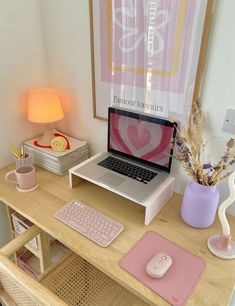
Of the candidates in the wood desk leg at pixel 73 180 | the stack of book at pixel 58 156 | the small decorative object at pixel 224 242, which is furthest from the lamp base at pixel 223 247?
the stack of book at pixel 58 156

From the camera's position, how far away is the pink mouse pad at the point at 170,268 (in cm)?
75

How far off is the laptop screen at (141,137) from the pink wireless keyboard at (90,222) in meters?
0.34

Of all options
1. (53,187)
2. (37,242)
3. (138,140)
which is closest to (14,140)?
(53,187)

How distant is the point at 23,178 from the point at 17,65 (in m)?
0.60

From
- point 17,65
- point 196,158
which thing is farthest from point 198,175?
point 17,65

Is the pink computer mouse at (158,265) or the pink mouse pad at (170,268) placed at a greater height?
the pink computer mouse at (158,265)

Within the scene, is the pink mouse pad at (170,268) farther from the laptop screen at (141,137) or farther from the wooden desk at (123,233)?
the laptop screen at (141,137)

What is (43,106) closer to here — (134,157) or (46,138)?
(46,138)

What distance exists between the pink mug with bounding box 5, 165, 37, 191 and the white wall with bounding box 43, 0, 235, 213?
1.30 ft

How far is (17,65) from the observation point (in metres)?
1.31

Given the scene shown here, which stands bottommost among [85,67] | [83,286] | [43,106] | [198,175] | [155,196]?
[83,286]

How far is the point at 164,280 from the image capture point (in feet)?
2.56

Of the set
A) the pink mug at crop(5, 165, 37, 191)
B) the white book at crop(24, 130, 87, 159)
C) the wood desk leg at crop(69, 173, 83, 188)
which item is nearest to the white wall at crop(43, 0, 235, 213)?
the white book at crop(24, 130, 87, 159)

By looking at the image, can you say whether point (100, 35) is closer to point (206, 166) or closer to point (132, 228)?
point (206, 166)
